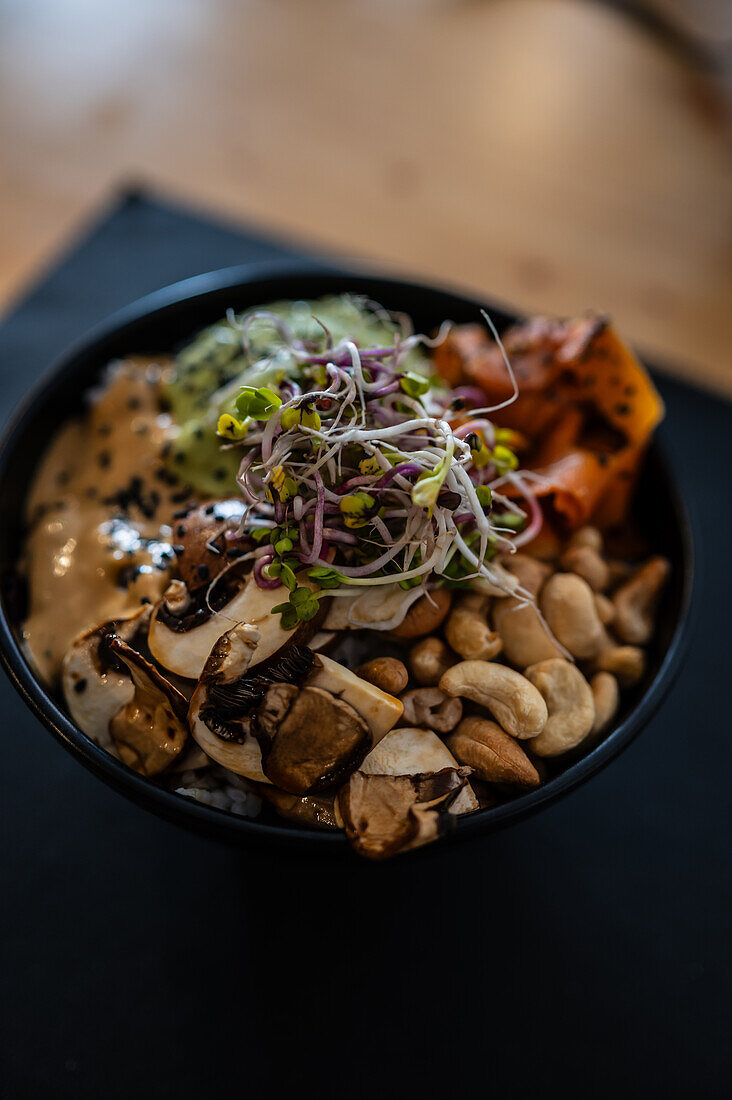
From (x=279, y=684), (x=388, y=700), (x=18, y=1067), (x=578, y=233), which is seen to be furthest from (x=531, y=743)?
(x=578, y=233)

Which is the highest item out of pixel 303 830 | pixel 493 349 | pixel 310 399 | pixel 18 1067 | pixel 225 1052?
pixel 493 349

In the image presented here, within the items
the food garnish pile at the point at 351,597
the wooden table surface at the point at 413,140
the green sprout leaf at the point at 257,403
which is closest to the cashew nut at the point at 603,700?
the food garnish pile at the point at 351,597

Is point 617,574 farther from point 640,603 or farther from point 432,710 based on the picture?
point 432,710

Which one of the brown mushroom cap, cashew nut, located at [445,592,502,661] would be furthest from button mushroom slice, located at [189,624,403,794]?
cashew nut, located at [445,592,502,661]

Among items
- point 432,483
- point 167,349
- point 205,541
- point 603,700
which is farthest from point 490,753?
point 167,349

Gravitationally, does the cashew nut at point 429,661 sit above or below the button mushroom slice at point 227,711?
above

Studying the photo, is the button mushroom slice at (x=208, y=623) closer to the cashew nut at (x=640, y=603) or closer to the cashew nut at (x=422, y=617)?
the cashew nut at (x=422, y=617)

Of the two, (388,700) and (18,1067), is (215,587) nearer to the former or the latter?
(388,700)
